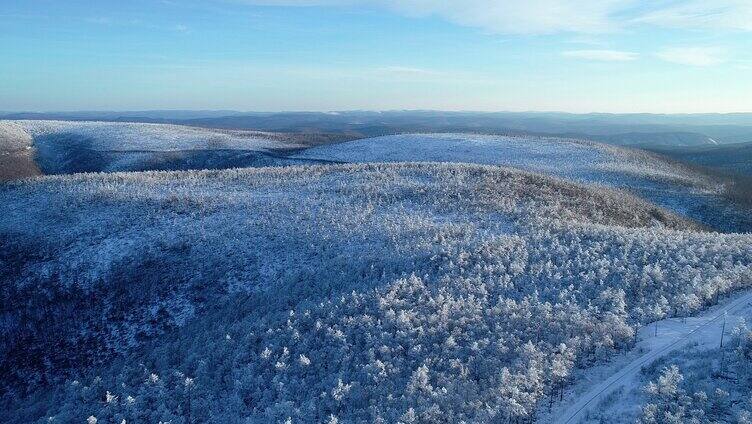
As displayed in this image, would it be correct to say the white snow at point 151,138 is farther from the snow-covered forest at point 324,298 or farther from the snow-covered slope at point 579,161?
the snow-covered forest at point 324,298

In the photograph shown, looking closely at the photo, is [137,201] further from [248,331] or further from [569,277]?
[569,277]

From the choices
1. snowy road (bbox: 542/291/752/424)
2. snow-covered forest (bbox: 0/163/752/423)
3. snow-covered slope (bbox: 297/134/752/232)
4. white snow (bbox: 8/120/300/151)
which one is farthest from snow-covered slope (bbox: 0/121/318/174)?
snowy road (bbox: 542/291/752/424)

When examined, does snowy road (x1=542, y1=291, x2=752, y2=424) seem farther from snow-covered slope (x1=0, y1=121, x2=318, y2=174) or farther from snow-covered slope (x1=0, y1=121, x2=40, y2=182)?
snow-covered slope (x1=0, y1=121, x2=40, y2=182)

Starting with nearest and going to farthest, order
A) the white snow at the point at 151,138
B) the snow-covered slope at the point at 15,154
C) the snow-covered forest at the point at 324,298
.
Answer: the snow-covered forest at the point at 324,298 → the snow-covered slope at the point at 15,154 → the white snow at the point at 151,138

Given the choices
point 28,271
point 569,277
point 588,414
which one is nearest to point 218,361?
point 588,414

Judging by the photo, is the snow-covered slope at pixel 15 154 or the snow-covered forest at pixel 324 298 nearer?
the snow-covered forest at pixel 324 298

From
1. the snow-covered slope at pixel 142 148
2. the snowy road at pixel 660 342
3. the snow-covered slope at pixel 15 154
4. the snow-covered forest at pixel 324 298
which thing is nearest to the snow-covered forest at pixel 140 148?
the snow-covered slope at pixel 142 148
